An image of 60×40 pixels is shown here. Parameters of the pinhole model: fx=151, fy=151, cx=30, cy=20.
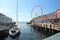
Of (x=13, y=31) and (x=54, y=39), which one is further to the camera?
(x=13, y=31)

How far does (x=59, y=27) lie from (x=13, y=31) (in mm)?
18910

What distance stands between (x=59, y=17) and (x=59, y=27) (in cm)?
2003

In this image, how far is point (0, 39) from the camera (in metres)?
Result: 41.8

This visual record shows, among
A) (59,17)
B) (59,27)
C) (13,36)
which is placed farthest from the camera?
(59,17)

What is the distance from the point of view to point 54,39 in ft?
49.2

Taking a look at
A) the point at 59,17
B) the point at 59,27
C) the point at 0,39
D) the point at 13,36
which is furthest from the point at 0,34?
the point at 59,17

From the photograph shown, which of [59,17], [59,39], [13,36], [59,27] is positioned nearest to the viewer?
[59,39]

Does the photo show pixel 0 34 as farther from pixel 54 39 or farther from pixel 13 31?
pixel 54 39

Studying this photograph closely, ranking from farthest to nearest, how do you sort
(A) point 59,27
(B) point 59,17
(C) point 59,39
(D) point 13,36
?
(B) point 59,17, (D) point 13,36, (A) point 59,27, (C) point 59,39

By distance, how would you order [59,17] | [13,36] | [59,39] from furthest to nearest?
[59,17] < [13,36] < [59,39]

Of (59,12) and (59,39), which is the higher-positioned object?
(59,12)

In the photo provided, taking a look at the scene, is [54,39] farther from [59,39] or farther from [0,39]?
[0,39]

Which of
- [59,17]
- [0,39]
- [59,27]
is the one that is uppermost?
[59,17]

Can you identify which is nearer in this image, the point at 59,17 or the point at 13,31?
the point at 13,31
